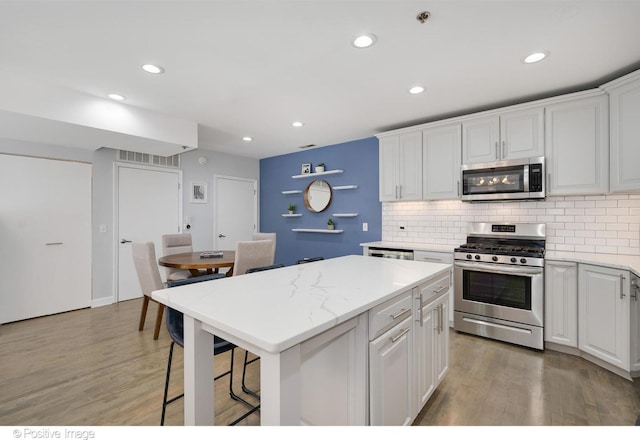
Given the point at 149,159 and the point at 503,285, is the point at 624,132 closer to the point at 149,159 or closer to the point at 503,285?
the point at 503,285

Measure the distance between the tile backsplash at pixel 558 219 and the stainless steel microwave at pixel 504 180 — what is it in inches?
11.7

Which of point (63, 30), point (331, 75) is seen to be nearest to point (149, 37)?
point (63, 30)

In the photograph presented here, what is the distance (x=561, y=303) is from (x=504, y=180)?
125cm

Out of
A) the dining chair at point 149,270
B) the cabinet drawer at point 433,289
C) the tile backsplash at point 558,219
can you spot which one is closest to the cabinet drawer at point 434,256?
the tile backsplash at point 558,219

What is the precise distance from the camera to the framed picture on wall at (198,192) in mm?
5219

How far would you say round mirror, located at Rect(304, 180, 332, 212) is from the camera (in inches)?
199

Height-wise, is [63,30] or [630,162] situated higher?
[63,30]

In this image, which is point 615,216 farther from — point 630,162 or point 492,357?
point 492,357

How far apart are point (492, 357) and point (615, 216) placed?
5.76 ft

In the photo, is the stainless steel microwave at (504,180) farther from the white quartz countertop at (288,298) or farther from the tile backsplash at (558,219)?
the white quartz countertop at (288,298)

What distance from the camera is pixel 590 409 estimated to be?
6.48 ft

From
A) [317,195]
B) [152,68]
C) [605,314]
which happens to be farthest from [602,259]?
[152,68]

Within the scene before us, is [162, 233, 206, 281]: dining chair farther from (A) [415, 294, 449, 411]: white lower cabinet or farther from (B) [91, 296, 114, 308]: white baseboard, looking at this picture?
(A) [415, 294, 449, 411]: white lower cabinet
